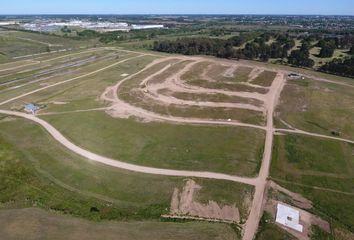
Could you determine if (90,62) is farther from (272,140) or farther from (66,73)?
(272,140)

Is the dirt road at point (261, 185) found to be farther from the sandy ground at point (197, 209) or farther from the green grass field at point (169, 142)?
the sandy ground at point (197, 209)

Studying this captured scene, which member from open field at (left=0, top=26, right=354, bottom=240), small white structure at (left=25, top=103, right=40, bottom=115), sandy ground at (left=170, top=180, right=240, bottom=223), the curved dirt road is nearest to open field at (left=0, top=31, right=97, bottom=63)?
open field at (left=0, top=26, right=354, bottom=240)

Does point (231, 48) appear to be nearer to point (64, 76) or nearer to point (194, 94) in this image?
point (194, 94)

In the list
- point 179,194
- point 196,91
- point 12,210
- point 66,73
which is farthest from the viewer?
point 66,73

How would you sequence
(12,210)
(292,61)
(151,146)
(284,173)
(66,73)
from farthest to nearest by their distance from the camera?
(292,61) → (66,73) → (151,146) → (284,173) → (12,210)

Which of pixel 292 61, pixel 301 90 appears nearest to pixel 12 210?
pixel 301 90
